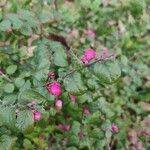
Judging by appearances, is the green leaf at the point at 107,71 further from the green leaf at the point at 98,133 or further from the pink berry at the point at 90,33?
the pink berry at the point at 90,33

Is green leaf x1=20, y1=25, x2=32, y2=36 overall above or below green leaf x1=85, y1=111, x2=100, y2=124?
above

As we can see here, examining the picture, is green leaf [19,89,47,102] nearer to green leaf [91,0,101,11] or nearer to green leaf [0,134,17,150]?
green leaf [0,134,17,150]

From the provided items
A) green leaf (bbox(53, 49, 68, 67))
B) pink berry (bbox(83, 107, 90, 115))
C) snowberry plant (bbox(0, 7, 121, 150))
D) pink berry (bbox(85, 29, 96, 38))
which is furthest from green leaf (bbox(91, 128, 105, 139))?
pink berry (bbox(85, 29, 96, 38))

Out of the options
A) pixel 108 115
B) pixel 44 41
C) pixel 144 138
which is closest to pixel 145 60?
pixel 144 138

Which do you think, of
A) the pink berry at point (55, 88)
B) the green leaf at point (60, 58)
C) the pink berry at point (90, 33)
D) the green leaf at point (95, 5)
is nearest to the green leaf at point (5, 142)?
the pink berry at point (55, 88)

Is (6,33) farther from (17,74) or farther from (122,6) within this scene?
(122,6)

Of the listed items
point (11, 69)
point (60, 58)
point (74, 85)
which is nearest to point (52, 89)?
point (74, 85)

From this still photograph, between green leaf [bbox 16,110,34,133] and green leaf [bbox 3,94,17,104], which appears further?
green leaf [bbox 3,94,17,104]
